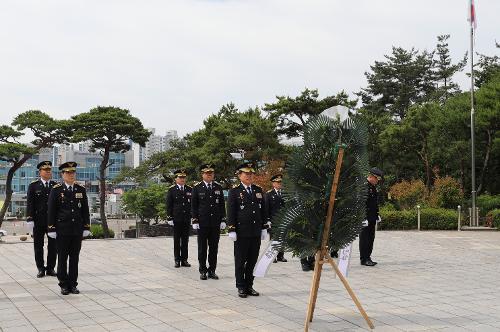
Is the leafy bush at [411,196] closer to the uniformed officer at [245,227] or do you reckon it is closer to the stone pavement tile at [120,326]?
the uniformed officer at [245,227]

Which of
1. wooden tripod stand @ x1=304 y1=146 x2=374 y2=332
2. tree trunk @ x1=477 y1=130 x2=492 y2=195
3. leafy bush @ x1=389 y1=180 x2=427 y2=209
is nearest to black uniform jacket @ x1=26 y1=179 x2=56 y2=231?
wooden tripod stand @ x1=304 y1=146 x2=374 y2=332

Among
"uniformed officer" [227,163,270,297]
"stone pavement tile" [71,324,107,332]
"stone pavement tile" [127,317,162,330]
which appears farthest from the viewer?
"uniformed officer" [227,163,270,297]

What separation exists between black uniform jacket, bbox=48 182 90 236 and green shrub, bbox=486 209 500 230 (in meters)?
17.5

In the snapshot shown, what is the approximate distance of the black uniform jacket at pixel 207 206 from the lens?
8.66 metres

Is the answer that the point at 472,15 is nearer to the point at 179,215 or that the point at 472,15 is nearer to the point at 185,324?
the point at 179,215

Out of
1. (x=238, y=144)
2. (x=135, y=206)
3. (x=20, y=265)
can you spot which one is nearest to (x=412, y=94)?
(x=238, y=144)

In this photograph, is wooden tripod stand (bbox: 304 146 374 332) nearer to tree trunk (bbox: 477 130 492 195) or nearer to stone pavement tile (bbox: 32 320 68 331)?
stone pavement tile (bbox: 32 320 68 331)

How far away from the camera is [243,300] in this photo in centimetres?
693

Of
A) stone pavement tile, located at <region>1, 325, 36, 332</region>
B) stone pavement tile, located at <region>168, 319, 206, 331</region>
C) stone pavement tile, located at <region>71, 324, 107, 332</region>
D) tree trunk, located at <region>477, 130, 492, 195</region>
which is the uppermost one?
tree trunk, located at <region>477, 130, 492, 195</region>

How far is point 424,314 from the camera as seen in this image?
6.15 meters

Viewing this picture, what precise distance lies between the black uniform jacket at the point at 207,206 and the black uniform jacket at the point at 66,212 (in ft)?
6.00

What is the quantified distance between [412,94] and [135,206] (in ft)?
79.3

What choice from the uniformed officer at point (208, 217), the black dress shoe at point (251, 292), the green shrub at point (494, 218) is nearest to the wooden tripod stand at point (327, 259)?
the black dress shoe at point (251, 292)

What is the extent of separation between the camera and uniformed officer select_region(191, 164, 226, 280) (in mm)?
8633
